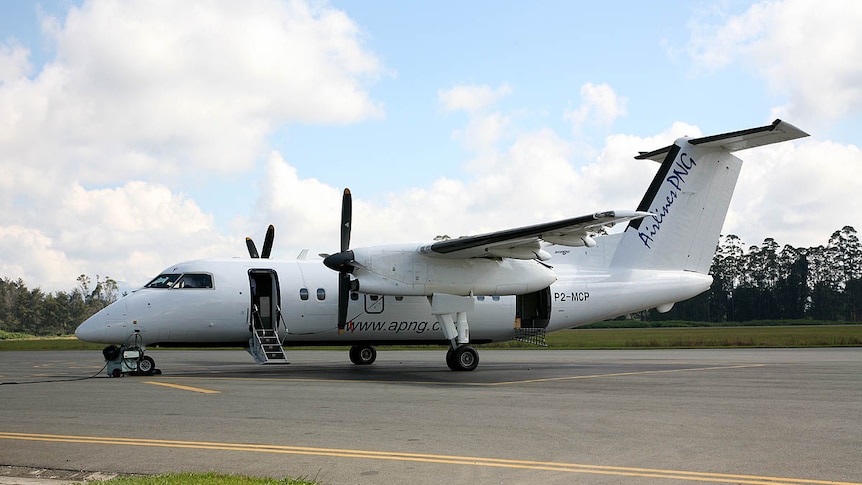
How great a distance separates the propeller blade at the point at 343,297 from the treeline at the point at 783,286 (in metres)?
90.8

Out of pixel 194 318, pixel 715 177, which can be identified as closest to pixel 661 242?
pixel 715 177

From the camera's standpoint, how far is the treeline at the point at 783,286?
103 meters

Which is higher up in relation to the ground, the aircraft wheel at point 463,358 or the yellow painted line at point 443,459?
the aircraft wheel at point 463,358

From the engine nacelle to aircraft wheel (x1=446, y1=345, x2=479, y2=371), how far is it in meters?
1.52

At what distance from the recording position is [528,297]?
22.4 meters

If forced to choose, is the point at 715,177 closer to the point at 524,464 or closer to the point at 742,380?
the point at 742,380

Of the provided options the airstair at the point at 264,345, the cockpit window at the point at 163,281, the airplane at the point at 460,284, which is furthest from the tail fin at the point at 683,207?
the cockpit window at the point at 163,281

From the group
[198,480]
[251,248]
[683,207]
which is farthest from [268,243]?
[198,480]

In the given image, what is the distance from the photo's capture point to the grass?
6453 mm

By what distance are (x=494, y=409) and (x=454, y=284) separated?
769cm

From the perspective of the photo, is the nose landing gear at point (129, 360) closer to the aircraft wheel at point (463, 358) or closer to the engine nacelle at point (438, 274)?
the engine nacelle at point (438, 274)

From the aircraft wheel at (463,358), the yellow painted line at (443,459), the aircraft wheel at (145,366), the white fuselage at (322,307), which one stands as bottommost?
the yellow painted line at (443,459)

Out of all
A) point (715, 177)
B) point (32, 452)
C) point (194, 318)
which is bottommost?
point (32, 452)

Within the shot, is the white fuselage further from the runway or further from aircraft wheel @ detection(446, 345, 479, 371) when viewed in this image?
the runway
